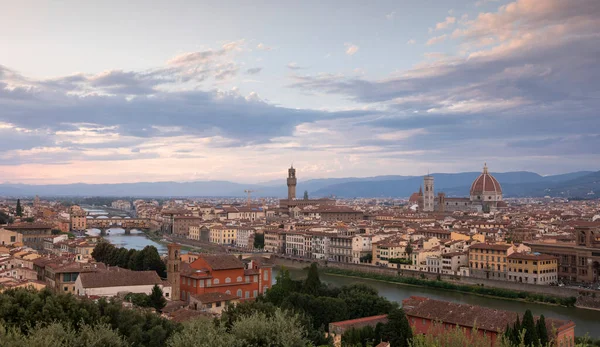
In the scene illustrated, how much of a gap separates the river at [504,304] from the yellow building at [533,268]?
2.25 meters

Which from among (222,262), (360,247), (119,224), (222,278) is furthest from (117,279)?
(119,224)

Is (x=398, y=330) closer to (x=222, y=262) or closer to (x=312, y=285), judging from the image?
(x=312, y=285)

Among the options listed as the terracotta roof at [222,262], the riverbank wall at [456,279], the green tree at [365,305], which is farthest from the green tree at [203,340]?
the riverbank wall at [456,279]

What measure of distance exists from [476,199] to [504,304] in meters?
53.3

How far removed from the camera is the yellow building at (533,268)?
2519cm

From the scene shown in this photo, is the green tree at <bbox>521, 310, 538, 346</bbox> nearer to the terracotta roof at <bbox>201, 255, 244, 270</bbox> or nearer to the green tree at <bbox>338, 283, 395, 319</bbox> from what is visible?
the green tree at <bbox>338, 283, 395, 319</bbox>

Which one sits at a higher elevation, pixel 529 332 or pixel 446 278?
pixel 529 332

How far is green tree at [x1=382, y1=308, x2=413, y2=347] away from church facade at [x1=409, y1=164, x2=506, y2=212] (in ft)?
195

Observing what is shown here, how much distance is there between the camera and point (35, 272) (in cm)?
2053

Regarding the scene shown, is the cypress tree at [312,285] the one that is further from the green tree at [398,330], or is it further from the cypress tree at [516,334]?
the cypress tree at [516,334]

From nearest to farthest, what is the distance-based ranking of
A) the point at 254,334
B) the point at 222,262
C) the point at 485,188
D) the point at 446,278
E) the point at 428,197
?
1. the point at 254,334
2. the point at 222,262
3. the point at 446,278
4. the point at 485,188
5. the point at 428,197

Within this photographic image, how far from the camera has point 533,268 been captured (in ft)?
82.7

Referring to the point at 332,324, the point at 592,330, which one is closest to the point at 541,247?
the point at 592,330

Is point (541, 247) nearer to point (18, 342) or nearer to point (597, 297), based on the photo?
point (597, 297)
